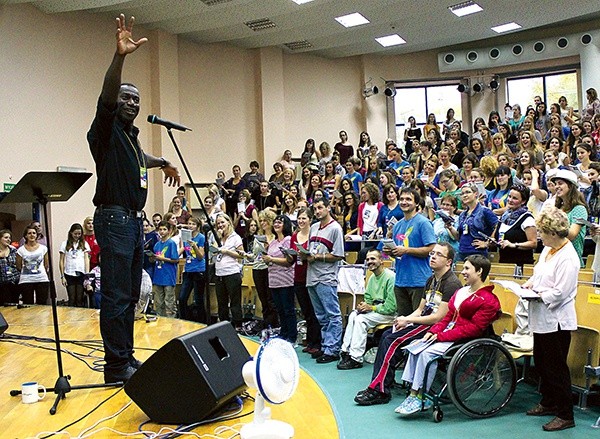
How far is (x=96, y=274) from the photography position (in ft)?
26.4

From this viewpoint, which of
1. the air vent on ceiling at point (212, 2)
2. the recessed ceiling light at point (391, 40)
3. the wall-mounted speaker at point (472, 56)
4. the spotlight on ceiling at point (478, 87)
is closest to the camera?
the air vent on ceiling at point (212, 2)

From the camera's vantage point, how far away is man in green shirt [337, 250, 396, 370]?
17.7ft

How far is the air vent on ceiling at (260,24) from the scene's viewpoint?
1179 centimetres

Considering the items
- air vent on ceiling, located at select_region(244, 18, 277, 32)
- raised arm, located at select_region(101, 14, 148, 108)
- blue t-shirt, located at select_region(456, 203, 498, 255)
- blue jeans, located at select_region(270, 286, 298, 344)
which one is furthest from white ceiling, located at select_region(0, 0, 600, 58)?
raised arm, located at select_region(101, 14, 148, 108)

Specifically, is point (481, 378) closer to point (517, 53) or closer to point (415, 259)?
point (415, 259)

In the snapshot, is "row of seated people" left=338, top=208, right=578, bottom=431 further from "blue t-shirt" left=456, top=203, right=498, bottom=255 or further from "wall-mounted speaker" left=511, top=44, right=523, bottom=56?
"wall-mounted speaker" left=511, top=44, right=523, bottom=56

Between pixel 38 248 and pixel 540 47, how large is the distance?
11031 mm

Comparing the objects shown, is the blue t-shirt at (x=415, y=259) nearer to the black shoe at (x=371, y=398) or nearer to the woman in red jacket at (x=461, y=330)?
the woman in red jacket at (x=461, y=330)

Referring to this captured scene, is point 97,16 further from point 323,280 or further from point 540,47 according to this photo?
point 540,47

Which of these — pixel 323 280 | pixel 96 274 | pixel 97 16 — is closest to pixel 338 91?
pixel 97 16

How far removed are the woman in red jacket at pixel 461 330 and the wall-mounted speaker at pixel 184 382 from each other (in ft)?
5.78

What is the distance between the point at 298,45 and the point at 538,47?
510cm

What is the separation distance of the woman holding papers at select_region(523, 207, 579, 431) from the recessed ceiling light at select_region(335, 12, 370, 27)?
352 inches

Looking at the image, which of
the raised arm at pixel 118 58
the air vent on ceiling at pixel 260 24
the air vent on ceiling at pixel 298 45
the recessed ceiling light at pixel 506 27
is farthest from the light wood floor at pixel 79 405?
the recessed ceiling light at pixel 506 27
